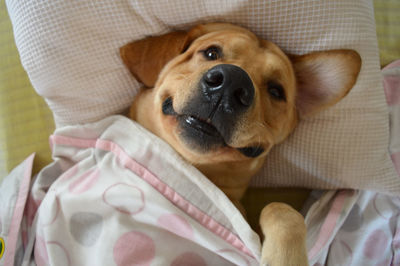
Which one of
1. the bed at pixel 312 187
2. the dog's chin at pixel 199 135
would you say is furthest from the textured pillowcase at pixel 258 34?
the dog's chin at pixel 199 135

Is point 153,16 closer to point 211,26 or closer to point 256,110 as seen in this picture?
point 211,26

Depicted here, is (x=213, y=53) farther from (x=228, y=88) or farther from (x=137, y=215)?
(x=137, y=215)

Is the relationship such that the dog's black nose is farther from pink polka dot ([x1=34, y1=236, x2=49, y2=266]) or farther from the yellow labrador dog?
pink polka dot ([x1=34, y1=236, x2=49, y2=266])

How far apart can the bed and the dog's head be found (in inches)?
6.5

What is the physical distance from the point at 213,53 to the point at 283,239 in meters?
0.81

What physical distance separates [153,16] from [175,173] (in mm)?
755

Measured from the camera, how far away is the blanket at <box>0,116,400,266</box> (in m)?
1.24

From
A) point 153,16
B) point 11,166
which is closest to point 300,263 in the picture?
point 153,16

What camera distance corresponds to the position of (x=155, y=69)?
1.46 m

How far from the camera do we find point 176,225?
126 cm

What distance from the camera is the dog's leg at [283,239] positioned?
1.05m

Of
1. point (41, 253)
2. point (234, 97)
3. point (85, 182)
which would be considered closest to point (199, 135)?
point (234, 97)

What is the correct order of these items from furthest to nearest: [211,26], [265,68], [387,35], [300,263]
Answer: [387,35] → [211,26] → [265,68] → [300,263]

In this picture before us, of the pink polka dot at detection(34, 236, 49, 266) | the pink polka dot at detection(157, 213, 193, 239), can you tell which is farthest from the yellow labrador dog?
the pink polka dot at detection(34, 236, 49, 266)
